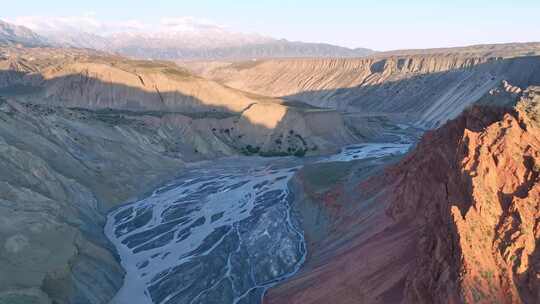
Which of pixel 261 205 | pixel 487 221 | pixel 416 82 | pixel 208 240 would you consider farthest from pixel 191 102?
pixel 487 221

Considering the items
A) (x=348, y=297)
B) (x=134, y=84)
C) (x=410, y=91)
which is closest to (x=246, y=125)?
(x=134, y=84)

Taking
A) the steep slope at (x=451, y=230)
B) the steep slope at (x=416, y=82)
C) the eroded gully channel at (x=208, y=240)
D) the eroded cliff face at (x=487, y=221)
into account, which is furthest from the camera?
the steep slope at (x=416, y=82)

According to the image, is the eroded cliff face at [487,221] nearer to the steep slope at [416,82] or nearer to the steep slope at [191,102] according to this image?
the steep slope at [191,102]

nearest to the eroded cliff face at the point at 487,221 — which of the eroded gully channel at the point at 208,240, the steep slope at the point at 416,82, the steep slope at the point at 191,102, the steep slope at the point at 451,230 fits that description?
the steep slope at the point at 451,230

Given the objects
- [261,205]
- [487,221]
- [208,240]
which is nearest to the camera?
[487,221]

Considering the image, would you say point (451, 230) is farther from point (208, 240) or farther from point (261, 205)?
point (261, 205)

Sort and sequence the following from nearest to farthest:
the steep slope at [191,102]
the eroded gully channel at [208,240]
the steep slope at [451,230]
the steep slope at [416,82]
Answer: the steep slope at [451,230]
the eroded gully channel at [208,240]
the steep slope at [191,102]
the steep slope at [416,82]
